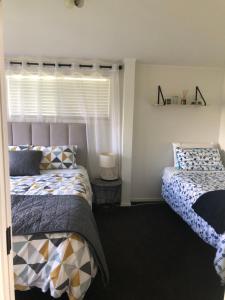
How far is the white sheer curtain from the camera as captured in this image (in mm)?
3508

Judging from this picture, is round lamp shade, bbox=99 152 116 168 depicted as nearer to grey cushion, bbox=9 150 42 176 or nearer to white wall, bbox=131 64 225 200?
white wall, bbox=131 64 225 200

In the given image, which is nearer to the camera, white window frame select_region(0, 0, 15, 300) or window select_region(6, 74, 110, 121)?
white window frame select_region(0, 0, 15, 300)

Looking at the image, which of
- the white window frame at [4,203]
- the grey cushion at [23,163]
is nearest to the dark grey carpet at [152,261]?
the grey cushion at [23,163]

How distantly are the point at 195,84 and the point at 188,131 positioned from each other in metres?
0.76

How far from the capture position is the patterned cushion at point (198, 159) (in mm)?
3664

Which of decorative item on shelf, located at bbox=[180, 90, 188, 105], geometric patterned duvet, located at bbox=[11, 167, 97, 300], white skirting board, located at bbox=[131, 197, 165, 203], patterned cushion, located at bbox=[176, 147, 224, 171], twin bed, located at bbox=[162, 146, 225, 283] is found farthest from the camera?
white skirting board, located at bbox=[131, 197, 165, 203]

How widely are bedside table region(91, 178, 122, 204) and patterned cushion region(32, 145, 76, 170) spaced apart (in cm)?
50

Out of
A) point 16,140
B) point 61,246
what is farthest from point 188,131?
point 61,246

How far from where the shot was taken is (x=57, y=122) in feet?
12.0

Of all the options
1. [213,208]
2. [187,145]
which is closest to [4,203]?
[213,208]

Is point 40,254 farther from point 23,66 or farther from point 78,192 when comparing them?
point 23,66

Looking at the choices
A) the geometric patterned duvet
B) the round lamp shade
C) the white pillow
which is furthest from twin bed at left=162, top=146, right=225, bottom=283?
the geometric patterned duvet

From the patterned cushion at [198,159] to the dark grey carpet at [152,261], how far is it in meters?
0.79

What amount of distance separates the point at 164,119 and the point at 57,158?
1.82 meters
